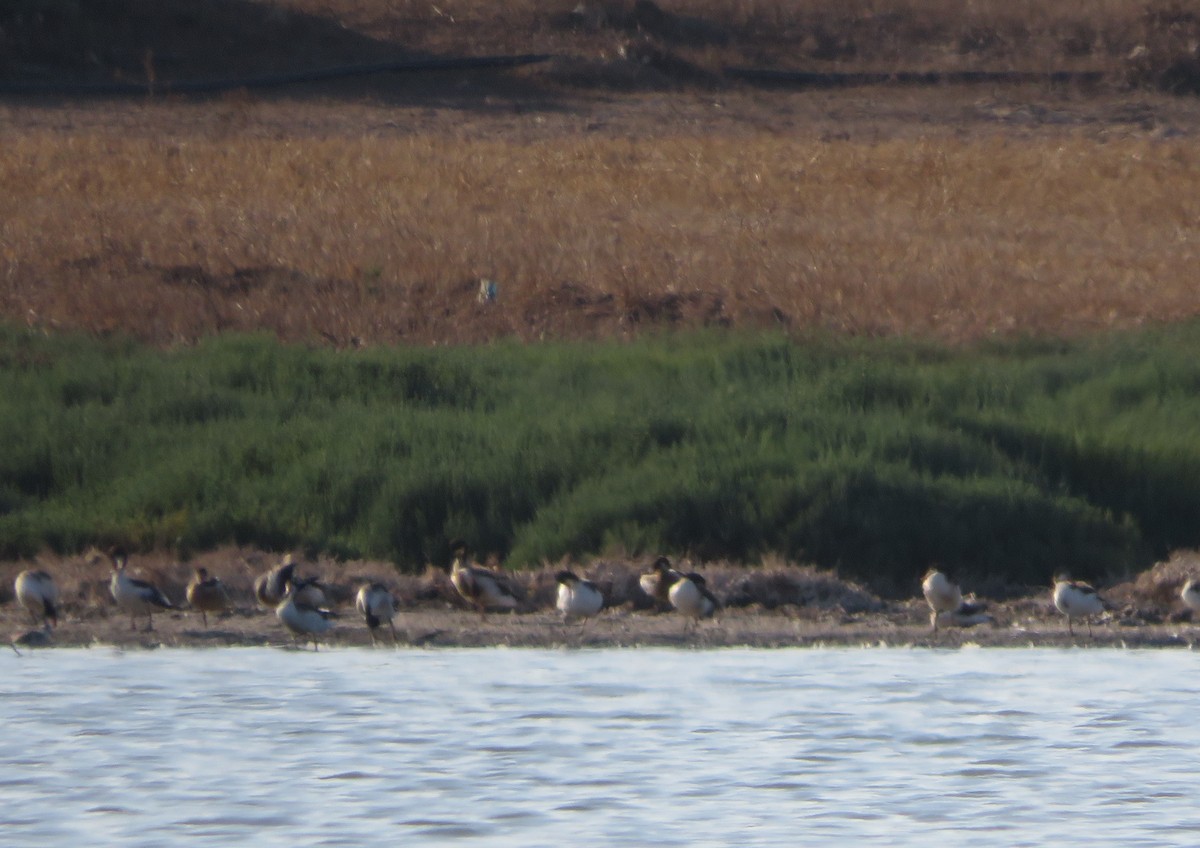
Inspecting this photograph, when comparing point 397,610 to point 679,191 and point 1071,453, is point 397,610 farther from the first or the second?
point 679,191

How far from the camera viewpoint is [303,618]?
1040 cm

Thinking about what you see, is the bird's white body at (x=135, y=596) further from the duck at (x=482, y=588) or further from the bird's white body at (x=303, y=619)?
the duck at (x=482, y=588)

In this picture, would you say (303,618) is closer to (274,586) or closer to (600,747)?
(274,586)

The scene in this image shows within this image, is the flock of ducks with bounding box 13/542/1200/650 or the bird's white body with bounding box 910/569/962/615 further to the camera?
the bird's white body with bounding box 910/569/962/615

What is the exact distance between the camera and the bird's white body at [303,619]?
1040 centimetres

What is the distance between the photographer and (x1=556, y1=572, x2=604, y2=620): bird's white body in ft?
34.8

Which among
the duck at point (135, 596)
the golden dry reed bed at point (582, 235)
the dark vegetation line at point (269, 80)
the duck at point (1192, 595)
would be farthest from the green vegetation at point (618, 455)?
the dark vegetation line at point (269, 80)

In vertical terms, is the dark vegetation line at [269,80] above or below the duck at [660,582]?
above

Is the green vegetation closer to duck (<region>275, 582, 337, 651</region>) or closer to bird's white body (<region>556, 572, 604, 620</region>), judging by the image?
bird's white body (<region>556, 572, 604, 620</region>)

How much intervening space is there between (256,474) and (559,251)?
6683mm

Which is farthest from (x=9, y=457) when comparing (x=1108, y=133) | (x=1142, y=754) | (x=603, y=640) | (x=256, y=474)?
(x=1108, y=133)

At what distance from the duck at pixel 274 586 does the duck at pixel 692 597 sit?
2007 mm

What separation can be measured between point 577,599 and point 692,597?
596mm

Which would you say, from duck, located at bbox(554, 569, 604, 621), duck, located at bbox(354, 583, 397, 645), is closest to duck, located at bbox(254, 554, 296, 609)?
duck, located at bbox(354, 583, 397, 645)
